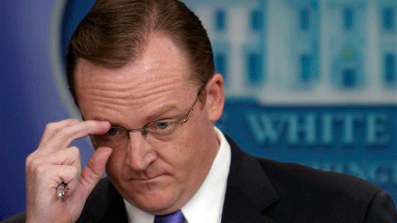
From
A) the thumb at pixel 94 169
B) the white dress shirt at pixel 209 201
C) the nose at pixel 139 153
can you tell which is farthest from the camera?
the white dress shirt at pixel 209 201

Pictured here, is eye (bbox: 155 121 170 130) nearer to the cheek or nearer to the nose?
the nose

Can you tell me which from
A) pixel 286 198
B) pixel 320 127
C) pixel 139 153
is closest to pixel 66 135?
pixel 139 153

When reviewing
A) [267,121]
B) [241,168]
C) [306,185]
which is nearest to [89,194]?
[241,168]

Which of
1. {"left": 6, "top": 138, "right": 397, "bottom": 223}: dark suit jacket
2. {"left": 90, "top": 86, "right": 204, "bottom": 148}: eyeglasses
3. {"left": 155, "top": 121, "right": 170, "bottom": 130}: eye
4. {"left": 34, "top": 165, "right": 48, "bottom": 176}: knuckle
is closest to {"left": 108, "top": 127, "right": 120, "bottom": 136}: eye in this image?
{"left": 90, "top": 86, "right": 204, "bottom": 148}: eyeglasses

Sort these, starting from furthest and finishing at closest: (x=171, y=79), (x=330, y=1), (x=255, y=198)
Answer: (x=330, y=1), (x=255, y=198), (x=171, y=79)

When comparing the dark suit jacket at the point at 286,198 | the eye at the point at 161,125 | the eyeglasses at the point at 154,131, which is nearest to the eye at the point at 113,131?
the eyeglasses at the point at 154,131

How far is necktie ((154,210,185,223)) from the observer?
9.32ft

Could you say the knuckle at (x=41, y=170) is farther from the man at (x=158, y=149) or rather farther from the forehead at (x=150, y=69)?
the forehead at (x=150, y=69)

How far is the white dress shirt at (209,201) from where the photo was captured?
288 cm

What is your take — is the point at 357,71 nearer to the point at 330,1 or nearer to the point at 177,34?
the point at 330,1

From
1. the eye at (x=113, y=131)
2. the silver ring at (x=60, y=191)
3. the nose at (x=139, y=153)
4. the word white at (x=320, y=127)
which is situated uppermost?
the eye at (x=113, y=131)

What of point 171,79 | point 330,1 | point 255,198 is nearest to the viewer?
point 171,79

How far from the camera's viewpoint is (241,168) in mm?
3010

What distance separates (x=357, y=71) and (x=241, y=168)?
5.08 feet
